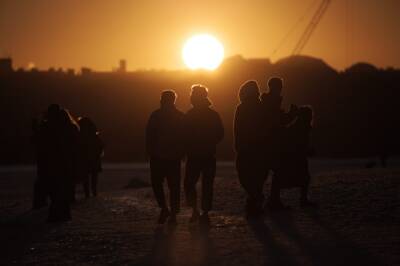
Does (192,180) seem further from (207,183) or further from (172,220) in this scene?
(172,220)

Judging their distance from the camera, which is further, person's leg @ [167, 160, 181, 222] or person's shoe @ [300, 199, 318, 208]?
person's shoe @ [300, 199, 318, 208]

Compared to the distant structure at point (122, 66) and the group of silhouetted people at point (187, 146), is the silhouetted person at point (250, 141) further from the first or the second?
the distant structure at point (122, 66)

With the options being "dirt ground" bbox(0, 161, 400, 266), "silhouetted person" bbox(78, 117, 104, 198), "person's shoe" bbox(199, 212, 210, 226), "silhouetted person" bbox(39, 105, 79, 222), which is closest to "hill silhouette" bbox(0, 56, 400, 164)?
"silhouetted person" bbox(78, 117, 104, 198)

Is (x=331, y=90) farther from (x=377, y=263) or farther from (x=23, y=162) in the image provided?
(x=377, y=263)

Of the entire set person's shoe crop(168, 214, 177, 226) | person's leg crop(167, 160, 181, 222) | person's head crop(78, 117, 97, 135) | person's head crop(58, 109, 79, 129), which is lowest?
person's shoe crop(168, 214, 177, 226)

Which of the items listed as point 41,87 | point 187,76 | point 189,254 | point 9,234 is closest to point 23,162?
point 41,87

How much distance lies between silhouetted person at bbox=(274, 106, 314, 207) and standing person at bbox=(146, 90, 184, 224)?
69.7 inches

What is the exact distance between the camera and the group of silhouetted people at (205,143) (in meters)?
12.3

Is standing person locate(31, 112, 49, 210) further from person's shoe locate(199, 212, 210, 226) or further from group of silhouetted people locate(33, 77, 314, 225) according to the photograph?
person's shoe locate(199, 212, 210, 226)

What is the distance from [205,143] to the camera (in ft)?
40.2

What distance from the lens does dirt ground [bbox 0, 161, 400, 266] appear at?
9242 millimetres

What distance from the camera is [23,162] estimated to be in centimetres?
5472

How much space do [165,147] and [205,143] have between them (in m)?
0.63

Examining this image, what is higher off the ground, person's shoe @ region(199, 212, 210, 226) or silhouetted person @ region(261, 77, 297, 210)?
silhouetted person @ region(261, 77, 297, 210)
